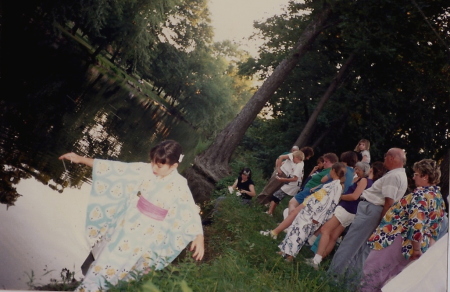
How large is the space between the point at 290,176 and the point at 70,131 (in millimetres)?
3436

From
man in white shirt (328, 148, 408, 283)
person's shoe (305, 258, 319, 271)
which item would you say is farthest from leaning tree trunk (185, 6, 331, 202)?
man in white shirt (328, 148, 408, 283)

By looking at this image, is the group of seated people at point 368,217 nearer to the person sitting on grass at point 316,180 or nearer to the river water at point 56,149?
the person sitting on grass at point 316,180

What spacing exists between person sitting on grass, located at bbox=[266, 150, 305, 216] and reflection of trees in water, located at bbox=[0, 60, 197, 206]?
1190mm

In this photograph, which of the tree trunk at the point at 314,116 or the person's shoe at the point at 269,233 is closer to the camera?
the person's shoe at the point at 269,233

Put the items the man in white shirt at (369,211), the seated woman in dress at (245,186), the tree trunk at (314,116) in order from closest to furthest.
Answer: the man in white shirt at (369,211), the tree trunk at (314,116), the seated woman in dress at (245,186)

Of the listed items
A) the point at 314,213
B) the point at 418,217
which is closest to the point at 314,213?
the point at 314,213

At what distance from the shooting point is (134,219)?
8.30 ft

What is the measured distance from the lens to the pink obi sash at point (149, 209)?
252 cm

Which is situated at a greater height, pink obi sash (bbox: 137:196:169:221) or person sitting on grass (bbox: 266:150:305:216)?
person sitting on grass (bbox: 266:150:305:216)

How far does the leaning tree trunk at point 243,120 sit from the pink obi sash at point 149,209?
7.38 ft

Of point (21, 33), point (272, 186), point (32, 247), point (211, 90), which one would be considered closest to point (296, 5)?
point (211, 90)

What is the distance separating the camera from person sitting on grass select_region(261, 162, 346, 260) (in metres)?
3.68

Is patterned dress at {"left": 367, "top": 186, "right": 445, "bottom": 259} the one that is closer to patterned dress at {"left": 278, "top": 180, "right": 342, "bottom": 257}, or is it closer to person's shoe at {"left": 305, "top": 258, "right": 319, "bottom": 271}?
patterned dress at {"left": 278, "top": 180, "right": 342, "bottom": 257}

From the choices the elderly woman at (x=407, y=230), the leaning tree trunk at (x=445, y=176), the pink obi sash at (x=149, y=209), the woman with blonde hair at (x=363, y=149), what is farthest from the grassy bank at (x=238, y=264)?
the leaning tree trunk at (x=445, y=176)
